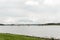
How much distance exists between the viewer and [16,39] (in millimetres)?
48125

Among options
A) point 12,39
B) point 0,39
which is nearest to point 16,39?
point 12,39

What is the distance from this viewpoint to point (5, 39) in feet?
152

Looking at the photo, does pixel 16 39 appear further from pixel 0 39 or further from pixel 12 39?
pixel 0 39

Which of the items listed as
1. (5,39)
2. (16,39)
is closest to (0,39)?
(5,39)

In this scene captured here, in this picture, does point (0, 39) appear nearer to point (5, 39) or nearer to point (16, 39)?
point (5, 39)

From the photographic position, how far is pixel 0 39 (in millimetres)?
45812

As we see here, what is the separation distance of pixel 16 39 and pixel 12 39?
3.81ft

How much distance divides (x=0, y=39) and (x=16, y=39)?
4.54 meters

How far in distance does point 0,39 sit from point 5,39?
52.5 inches

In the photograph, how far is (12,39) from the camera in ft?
156
